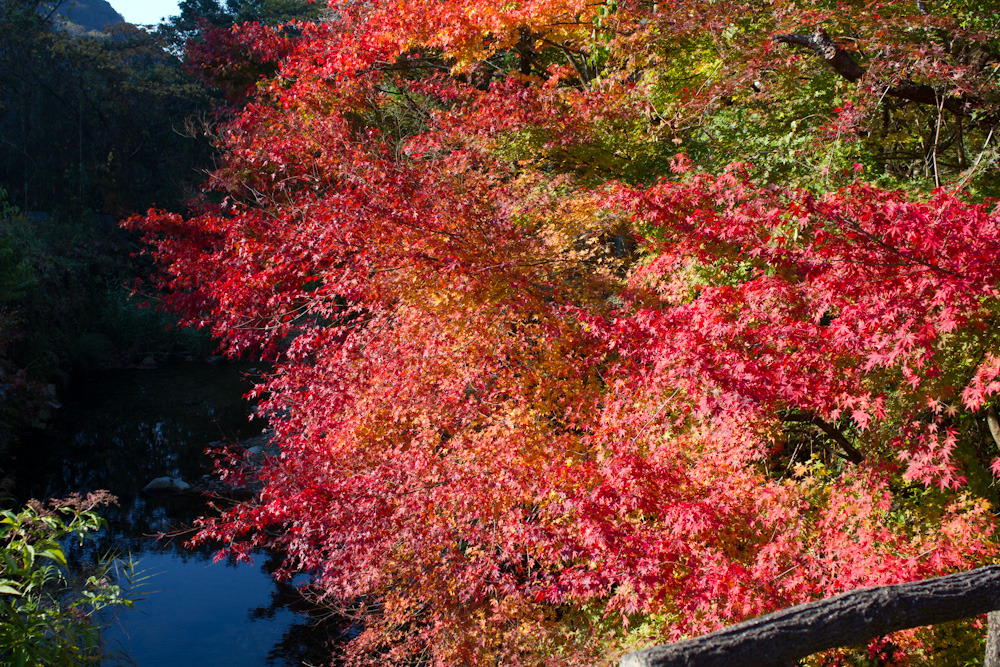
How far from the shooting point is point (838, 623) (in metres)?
2.30

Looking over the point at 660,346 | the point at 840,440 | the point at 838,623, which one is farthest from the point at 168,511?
the point at 838,623

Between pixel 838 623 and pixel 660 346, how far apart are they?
2.66m

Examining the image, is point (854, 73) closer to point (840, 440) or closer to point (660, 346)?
point (840, 440)

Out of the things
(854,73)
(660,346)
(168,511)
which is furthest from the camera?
(168,511)

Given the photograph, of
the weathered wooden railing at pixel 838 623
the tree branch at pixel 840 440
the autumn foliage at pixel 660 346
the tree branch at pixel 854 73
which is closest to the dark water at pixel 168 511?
the autumn foliage at pixel 660 346

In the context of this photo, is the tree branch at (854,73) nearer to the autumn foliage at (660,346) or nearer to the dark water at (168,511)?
the autumn foliage at (660,346)

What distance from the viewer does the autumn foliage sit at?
434 cm

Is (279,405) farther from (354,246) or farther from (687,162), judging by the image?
(687,162)

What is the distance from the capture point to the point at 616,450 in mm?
4902

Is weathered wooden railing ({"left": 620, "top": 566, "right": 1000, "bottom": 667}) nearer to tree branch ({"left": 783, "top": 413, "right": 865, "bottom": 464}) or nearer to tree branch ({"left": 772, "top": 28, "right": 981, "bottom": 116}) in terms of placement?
tree branch ({"left": 783, "top": 413, "right": 865, "bottom": 464})

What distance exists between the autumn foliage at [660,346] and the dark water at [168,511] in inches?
32.3

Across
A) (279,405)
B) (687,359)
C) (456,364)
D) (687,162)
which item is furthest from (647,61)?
(279,405)

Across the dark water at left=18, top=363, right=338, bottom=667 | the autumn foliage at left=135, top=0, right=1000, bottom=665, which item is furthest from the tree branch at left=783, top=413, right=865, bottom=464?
the dark water at left=18, top=363, right=338, bottom=667

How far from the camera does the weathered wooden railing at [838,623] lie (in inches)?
79.5
